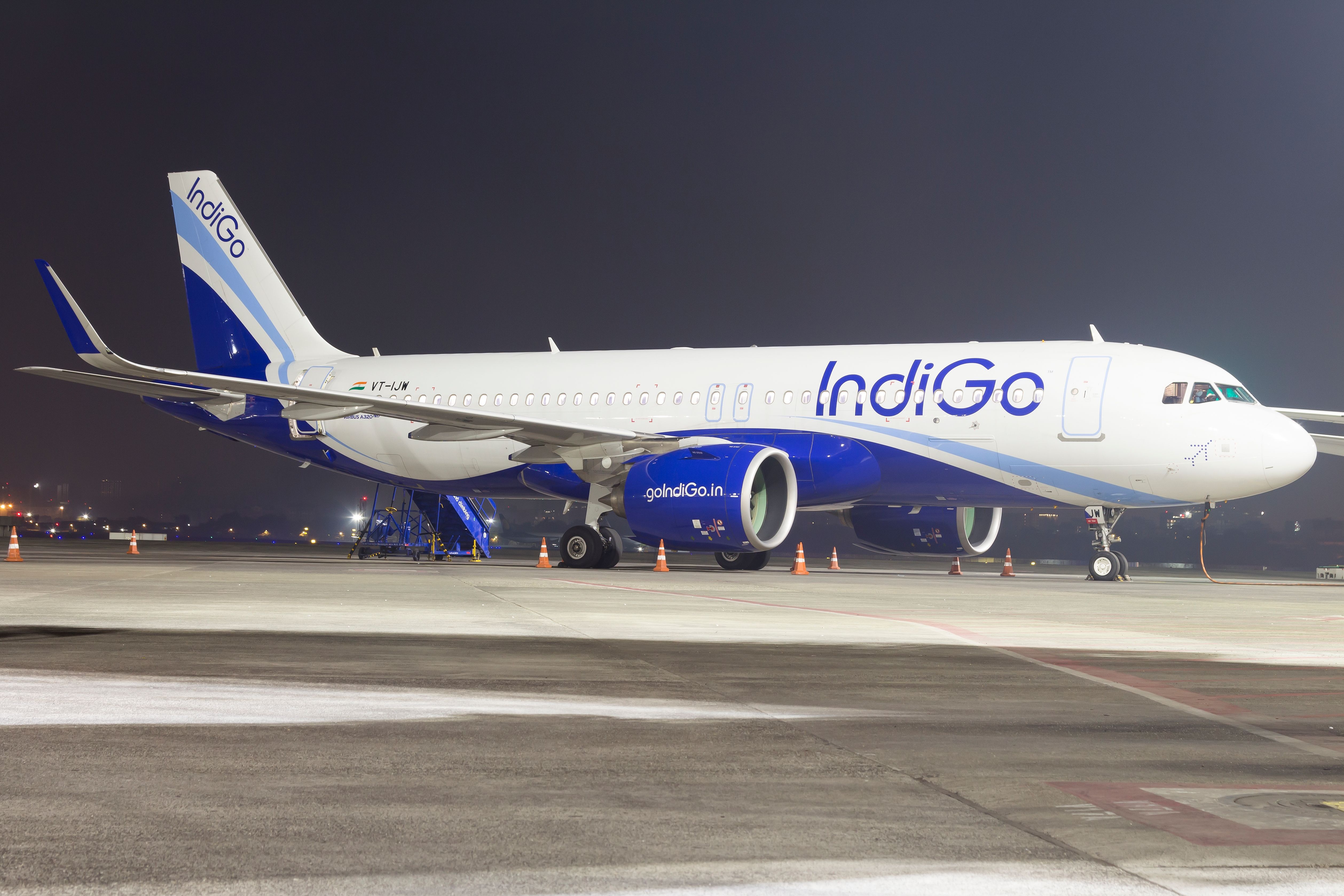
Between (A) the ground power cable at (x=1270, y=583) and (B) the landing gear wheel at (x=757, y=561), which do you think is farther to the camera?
(B) the landing gear wheel at (x=757, y=561)

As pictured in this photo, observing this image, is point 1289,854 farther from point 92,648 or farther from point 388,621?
point 388,621

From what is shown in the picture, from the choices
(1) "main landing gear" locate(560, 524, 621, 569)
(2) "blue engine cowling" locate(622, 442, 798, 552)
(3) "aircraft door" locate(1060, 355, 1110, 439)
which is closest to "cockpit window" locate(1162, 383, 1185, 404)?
(3) "aircraft door" locate(1060, 355, 1110, 439)

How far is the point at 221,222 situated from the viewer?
2830cm

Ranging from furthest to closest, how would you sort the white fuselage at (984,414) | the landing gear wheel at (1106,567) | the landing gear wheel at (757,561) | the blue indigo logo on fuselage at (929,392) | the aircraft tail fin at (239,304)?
the aircraft tail fin at (239,304) → the landing gear wheel at (757,561) → the landing gear wheel at (1106,567) → the blue indigo logo on fuselage at (929,392) → the white fuselage at (984,414)

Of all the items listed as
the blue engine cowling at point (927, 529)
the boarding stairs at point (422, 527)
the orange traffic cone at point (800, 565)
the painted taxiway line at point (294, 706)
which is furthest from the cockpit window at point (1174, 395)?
the boarding stairs at point (422, 527)

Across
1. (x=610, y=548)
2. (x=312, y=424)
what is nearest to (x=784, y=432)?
(x=610, y=548)

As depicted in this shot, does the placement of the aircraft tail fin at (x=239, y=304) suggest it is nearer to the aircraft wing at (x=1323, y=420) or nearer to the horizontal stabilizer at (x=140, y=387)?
the horizontal stabilizer at (x=140, y=387)

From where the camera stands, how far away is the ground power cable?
67.1ft

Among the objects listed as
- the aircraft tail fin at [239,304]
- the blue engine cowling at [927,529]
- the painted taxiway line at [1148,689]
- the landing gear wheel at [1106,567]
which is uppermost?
the aircraft tail fin at [239,304]

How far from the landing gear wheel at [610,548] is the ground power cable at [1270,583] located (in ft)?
31.7

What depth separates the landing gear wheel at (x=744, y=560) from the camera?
2505cm

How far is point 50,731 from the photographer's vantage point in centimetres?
532

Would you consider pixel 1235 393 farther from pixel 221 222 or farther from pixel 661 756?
pixel 221 222

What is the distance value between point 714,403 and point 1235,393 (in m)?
8.46
